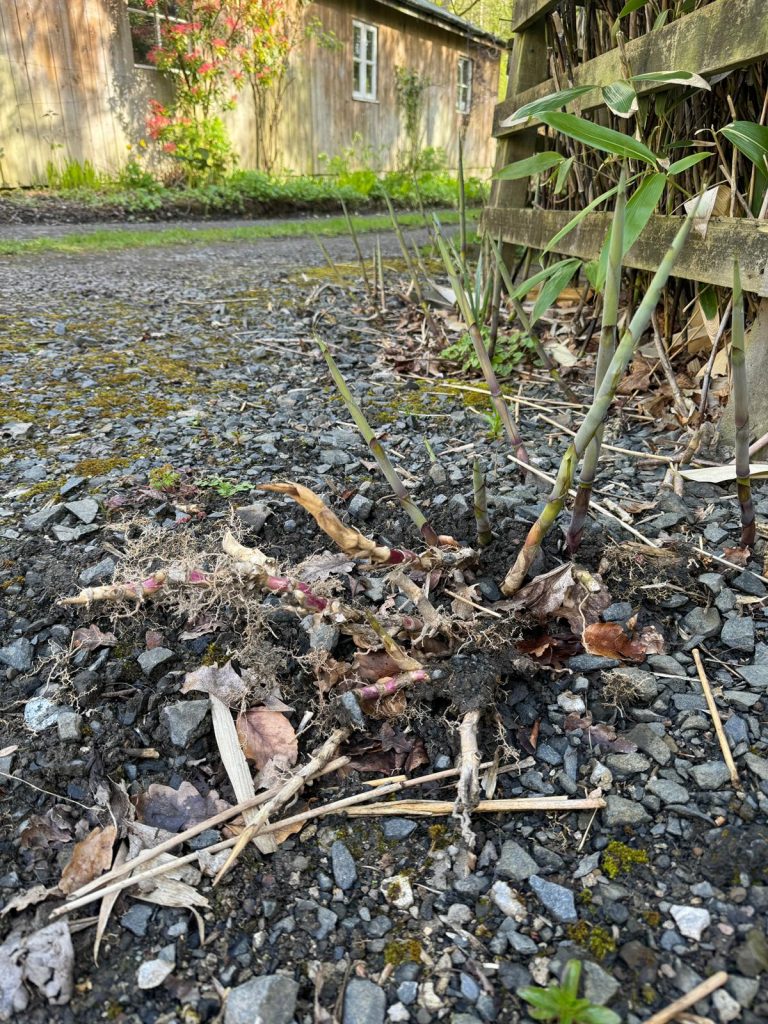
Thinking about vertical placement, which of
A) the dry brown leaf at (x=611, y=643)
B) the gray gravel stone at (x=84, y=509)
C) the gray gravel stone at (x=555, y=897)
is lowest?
the gray gravel stone at (x=555, y=897)

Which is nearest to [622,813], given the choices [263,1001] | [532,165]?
[263,1001]

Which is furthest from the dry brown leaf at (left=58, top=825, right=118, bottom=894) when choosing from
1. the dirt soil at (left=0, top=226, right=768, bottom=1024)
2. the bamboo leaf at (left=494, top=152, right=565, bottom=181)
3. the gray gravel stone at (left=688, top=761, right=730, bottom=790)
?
the bamboo leaf at (left=494, top=152, right=565, bottom=181)

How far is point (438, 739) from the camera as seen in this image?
1.17 metres

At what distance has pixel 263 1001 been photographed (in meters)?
0.85

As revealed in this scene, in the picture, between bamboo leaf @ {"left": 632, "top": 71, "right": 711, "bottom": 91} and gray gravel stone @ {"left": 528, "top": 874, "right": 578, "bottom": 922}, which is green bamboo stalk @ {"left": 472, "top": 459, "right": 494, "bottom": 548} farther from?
bamboo leaf @ {"left": 632, "top": 71, "right": 711, "bottom": 91}

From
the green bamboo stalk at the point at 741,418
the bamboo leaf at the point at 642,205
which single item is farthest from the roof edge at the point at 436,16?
the green bamboo stalk at the point at 741,418

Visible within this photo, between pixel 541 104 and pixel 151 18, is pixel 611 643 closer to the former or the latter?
pixel 541 104

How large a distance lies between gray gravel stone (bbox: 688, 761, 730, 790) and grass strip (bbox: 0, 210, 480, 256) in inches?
196

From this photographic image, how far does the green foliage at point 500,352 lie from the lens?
2.69 m

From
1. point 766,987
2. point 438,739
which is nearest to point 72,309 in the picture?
point 438,739

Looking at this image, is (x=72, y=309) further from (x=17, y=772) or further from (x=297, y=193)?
(x=297, y=193)

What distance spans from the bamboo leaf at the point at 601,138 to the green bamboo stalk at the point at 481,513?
66 cm

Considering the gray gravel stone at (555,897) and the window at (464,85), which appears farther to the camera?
the window at (464,85)

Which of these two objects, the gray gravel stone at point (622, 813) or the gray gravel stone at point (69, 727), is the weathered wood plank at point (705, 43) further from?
the gray gravel stone at point (69, 727)
